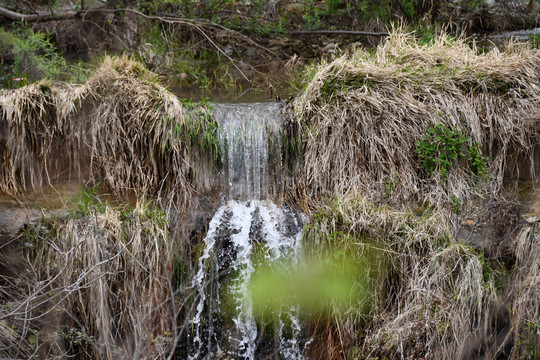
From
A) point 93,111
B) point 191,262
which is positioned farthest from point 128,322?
point 93,111

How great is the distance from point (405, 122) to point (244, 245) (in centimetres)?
176

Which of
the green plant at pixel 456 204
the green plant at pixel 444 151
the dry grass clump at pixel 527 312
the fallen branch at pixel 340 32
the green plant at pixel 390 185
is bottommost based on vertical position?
the dry grass clump at pixel 527 312

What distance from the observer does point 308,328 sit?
154 inches

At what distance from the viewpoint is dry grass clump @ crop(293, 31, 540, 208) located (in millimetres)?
4316

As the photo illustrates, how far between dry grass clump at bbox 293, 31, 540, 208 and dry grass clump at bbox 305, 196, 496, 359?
34cm

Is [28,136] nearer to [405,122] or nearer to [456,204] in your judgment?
[405,122]

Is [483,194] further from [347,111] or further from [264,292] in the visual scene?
[264,292]

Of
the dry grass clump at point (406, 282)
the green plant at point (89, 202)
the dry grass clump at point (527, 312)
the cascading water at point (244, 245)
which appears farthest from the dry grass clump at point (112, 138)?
the dry grass clump at point (527, 312)

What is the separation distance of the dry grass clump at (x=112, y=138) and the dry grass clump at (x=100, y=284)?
480mm

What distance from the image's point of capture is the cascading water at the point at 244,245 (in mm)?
3912

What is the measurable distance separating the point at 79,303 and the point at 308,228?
72.8 inches

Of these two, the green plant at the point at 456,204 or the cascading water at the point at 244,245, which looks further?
the green plant at the point at 456,204

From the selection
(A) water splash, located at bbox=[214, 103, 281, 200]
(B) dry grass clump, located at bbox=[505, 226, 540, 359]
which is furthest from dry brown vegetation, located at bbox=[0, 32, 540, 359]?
(A) water splash, located at bbox=[214, 103, 281, 200]

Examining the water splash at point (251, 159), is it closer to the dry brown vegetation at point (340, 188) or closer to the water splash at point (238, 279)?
the dry brown vegetation at point (340, 188)
